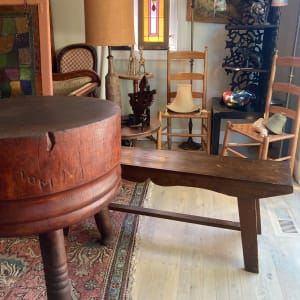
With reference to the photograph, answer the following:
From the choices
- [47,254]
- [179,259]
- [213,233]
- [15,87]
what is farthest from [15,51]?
[213,233]

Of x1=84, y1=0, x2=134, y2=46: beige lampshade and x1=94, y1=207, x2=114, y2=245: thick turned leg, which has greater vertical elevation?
x1=84, y1=0, x2=134, y2=46: beige lampshade

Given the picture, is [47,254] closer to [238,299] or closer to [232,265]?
[238,299]

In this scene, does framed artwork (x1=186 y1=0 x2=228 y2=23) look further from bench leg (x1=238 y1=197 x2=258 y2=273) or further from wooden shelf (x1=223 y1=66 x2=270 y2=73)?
bench leg (x1=238 y1=197 x2=258 y2=273)

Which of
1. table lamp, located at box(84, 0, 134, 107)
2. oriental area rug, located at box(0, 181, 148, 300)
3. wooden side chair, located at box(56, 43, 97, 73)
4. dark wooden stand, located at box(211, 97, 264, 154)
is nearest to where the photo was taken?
oriental area rug, located at box(0, 181, 148, 300)

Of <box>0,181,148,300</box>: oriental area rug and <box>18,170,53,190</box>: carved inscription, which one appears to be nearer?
<box>18,170,53,190</box>: carved inscription

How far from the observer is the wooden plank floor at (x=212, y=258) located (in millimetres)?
1677

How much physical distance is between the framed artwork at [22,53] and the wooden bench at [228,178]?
625mm

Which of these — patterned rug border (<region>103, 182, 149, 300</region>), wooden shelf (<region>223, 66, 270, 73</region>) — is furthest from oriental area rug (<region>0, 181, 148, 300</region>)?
wooden shelf (<region>223, 66, 270, 73</region>)

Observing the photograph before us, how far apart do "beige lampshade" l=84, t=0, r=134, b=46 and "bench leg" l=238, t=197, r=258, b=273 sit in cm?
152

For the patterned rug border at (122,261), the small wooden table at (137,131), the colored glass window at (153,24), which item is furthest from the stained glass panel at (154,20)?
the patterned rug border at (122,261)

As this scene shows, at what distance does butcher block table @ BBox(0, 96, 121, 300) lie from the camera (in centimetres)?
72

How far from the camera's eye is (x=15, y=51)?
1.79m

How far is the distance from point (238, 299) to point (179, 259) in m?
0.39

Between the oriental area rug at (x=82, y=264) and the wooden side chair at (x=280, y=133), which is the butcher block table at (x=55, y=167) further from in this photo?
the wooden side chair at (x=280, y=133)
